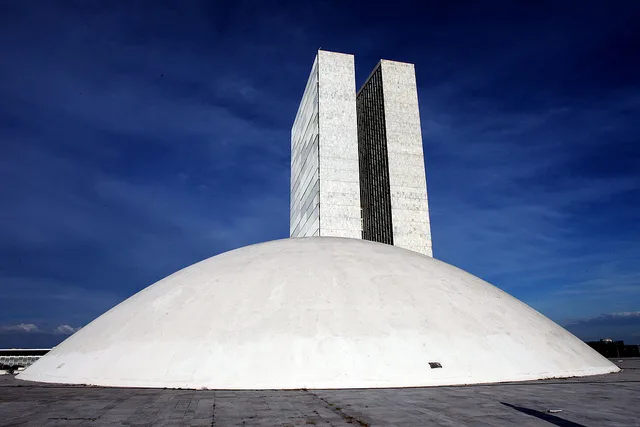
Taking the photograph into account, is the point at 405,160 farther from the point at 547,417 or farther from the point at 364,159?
the point at 547,417

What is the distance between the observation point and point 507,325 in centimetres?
1620

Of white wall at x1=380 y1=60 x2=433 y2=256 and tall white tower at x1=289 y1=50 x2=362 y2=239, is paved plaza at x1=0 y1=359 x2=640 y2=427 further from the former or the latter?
white wall at x1=380 y1=60 x2=433 y2=256

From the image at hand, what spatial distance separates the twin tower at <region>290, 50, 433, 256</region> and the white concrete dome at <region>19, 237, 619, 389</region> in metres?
45.0

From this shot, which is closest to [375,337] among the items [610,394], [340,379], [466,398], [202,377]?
[340,379]

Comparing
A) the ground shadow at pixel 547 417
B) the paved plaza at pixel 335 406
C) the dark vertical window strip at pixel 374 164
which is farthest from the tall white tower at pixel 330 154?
the ground shadow at pixel 547 417

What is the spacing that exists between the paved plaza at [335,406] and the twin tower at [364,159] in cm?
5101

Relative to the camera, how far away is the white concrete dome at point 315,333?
42.9 ft

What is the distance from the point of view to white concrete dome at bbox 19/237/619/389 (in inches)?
515

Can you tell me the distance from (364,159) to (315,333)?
68943 mm

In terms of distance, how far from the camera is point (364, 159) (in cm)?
8062

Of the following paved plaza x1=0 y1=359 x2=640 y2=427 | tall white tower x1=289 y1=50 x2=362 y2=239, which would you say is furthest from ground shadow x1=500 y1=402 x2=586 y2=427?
tall white tower x1=289 y1=50 x2=362 y2=239

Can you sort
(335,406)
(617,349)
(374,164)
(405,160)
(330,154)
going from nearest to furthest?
(335,406), (617,349), (330,154), (405,160), (374,164)

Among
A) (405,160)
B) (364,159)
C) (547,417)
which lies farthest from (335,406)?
(364,159)

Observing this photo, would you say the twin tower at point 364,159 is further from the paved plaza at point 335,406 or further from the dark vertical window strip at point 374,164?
the paved plaza at point 335,406
